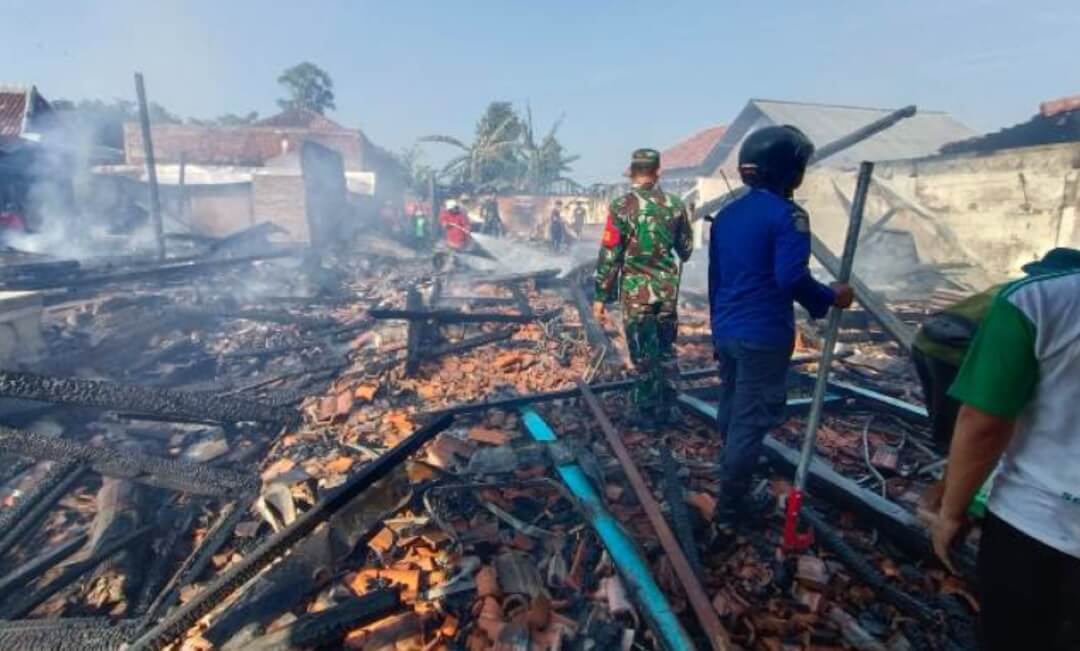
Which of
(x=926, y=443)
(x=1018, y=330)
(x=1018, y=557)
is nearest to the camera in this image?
(x=1018, y=330)

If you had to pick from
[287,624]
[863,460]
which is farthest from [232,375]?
[863,460]

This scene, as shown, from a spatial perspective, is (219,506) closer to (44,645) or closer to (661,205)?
(44,645)

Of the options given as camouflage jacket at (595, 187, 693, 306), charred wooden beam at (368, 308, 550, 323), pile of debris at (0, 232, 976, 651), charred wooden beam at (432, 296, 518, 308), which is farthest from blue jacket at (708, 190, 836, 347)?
charred wooden beam at (432, 296, 518, 308)

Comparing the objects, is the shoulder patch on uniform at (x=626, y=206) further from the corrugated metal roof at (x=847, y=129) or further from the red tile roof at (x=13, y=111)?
the red tile roof at (x=13, y=111)

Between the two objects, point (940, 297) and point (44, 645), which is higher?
point (940, 297)

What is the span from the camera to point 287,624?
8.80ft

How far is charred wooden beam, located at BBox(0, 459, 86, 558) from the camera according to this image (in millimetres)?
3480

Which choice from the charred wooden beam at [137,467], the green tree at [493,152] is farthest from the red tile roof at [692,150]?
the charred wooden beam at [137,467]

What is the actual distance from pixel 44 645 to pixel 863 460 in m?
5.09

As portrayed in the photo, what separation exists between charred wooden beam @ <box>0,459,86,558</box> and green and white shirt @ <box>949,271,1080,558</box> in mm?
4986

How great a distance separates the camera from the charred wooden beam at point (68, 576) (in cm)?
299

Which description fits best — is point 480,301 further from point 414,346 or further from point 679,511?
point 679,511

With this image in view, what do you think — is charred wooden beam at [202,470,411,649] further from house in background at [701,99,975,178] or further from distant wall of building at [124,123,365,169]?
distant wall of building at [124,123,365,169]

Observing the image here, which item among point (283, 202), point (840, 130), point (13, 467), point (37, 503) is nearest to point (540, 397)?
point (37, 503)
